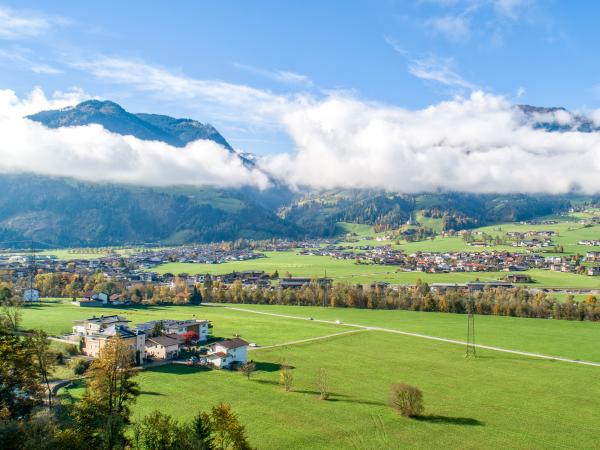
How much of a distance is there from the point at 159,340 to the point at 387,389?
2867cm

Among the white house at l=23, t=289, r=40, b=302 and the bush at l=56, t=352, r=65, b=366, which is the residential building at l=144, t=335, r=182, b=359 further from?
the white house at l=23, t=289, r=40, b=302

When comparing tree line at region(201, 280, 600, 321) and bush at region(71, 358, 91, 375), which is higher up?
tree line at region(201, 280, 600, 321)

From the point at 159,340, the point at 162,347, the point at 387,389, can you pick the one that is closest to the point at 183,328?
the point at 159,340

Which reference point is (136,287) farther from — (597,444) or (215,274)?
(597,444)

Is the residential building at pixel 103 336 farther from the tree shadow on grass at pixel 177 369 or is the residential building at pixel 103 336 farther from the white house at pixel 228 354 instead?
the white house at pixel 228 354

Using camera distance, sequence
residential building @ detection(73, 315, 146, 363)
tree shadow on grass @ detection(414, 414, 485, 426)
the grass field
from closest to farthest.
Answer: the grass field
tree shadow on grass @ detection(414, 414, 485, 426)
residential building @ detection(73, 315, 146, 363)

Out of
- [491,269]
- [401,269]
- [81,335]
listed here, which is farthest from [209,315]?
[491,269]

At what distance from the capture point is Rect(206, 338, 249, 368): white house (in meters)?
58.3

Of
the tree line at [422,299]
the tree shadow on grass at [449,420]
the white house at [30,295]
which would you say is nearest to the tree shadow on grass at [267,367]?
the tree shadow on grass at [449,420]

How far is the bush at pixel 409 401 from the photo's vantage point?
42.6 m

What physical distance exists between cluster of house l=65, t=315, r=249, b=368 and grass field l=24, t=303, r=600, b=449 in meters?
2.97

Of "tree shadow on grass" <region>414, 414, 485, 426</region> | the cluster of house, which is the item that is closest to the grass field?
"tree shadow on grass" <region>414, 414, 485, 426</region>

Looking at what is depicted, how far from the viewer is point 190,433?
2855 cm

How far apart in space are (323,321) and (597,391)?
4752 centimetres
